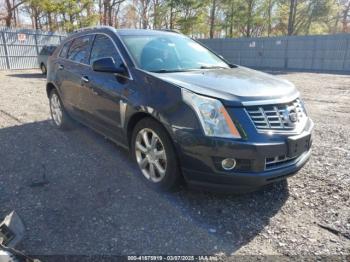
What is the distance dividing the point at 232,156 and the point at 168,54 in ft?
5.99

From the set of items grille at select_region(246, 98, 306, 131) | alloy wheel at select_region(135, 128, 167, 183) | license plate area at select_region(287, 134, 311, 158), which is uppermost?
grille at select_region(246, 98, 306, 131)

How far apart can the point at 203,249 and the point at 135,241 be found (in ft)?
1.88

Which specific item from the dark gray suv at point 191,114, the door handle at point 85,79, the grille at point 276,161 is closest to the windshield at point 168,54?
the dark gray suv at point 191,114

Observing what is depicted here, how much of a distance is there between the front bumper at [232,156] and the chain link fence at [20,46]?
754 inches

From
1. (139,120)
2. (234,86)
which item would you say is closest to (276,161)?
(234,86)

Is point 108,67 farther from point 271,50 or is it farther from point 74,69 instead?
point 271,50

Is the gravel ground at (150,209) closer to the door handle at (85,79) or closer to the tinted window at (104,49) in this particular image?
the door handle at (85,79)

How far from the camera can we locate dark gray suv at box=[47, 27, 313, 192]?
2635mm

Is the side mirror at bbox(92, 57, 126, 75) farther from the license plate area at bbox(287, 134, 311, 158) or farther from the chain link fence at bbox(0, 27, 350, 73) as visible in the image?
the chain link fence at bbox(0, 27, 350, 73)

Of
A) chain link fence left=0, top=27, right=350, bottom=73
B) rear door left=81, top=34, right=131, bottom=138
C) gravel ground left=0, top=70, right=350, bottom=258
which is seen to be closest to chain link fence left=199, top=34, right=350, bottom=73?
chain link fence left=0, top=27, right=350, bottom=73

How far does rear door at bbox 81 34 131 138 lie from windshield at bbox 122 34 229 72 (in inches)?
9.7

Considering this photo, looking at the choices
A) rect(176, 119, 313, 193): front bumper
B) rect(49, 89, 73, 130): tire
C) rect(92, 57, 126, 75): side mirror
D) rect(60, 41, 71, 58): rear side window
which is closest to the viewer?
rect(176, 119, 313, 193): front bumper

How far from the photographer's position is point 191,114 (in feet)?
8.84

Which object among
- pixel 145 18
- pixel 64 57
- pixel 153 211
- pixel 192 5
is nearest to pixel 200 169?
pixel 153 211
